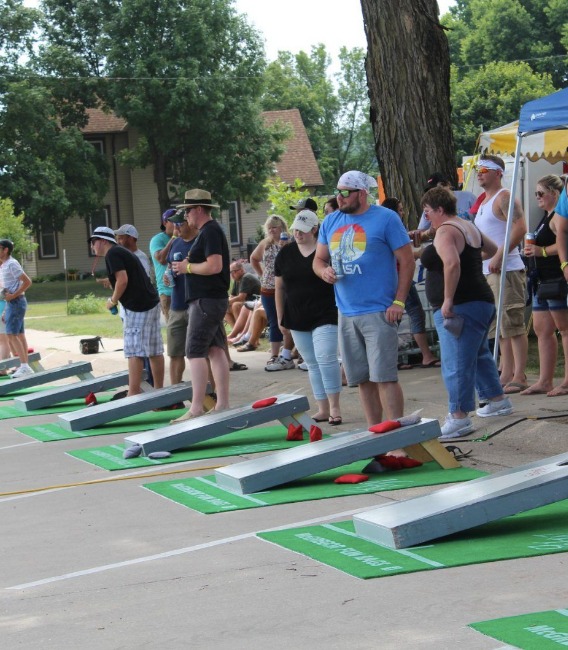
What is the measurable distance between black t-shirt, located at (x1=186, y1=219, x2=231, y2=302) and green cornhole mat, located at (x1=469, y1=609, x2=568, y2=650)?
20.2ft

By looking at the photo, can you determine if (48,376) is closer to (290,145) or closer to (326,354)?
(326,354)

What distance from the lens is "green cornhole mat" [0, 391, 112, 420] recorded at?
44.4 ft

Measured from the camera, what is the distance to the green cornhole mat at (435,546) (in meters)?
5.70

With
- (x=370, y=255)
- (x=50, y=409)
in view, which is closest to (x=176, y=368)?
(x=50, y=409)

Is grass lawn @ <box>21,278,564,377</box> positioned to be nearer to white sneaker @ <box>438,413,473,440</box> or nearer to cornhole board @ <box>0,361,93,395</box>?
cornhole board @ <box>0,361,93,395</box>

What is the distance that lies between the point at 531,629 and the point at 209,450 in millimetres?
5572

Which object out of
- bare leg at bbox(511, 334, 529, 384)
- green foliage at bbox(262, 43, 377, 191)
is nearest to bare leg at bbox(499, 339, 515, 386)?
bare leg at bbox(511, 334, 529, 384)

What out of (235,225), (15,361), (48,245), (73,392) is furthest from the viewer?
(235,225)

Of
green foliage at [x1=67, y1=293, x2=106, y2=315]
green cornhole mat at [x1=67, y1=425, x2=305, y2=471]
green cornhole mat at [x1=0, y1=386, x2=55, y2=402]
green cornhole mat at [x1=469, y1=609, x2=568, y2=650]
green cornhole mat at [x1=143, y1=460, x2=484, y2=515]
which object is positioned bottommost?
green cornhole mat at [x1=0, y1=386, x2=55, y2=402]

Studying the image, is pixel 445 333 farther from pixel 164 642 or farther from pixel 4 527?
pixel 164 642

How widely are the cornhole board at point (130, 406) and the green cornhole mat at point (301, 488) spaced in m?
2.94

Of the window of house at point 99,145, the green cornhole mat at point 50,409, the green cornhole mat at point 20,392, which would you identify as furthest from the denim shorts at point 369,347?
the window of house at point 99,145

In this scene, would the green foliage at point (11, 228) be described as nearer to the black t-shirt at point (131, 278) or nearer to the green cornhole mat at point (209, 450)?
the black t-shirt at point (131, 278)

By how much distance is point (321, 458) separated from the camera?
783 centimetres
